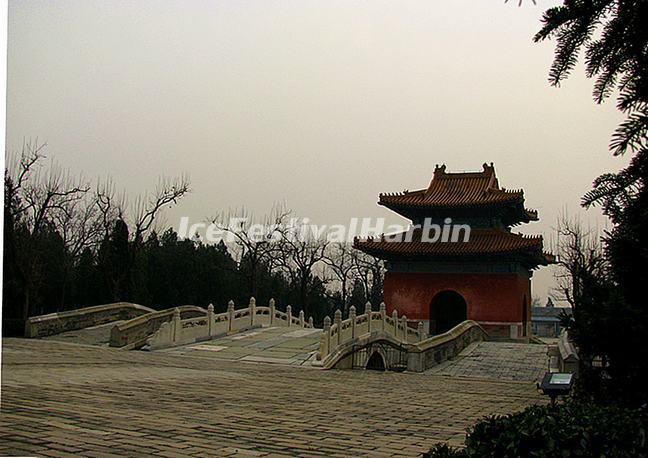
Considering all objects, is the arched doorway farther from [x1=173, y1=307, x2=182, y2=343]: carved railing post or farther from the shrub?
the shrub

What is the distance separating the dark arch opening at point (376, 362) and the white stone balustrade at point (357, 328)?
635 millimetres

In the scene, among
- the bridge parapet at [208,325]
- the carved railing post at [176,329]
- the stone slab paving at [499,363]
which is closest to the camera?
the stone slab paving at [499,363]

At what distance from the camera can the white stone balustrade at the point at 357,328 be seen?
52.8 ft

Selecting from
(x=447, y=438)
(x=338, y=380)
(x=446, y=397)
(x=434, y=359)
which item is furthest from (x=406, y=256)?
(x=447, y=438)

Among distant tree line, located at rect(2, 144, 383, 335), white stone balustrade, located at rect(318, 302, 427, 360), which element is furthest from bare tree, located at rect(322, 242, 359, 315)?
white stone balustrade, located at rect(318, 302, 427, 360)

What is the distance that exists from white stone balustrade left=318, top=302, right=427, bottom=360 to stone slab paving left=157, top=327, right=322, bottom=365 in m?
0.57

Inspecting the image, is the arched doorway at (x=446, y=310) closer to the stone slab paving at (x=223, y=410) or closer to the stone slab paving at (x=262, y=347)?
the stone slab paving at (x=262, y=347)

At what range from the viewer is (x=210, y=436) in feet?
16.7

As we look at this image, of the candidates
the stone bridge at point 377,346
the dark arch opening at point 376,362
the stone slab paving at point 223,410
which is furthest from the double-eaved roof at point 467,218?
the stone slab paving at point 223,410

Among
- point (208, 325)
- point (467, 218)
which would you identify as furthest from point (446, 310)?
point (208, 325)

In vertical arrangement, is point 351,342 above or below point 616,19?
below

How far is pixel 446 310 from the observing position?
27.1 m

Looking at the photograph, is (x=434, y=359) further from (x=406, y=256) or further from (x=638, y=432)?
(x=638, y=432)

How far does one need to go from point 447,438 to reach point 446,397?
3658 millimetres
